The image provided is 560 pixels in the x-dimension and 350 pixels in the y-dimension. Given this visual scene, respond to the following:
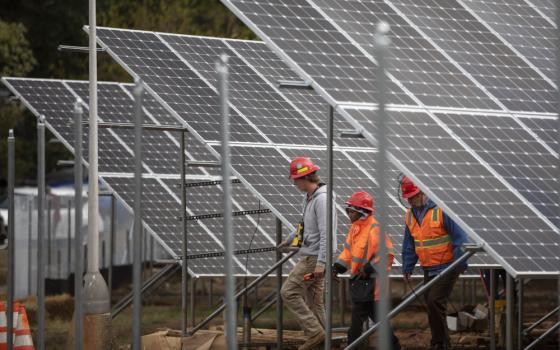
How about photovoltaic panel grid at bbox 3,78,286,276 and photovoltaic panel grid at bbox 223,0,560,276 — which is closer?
photovoltaic panel grid at bbox 223,0,560,276

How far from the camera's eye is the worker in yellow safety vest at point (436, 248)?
1355 centimetres

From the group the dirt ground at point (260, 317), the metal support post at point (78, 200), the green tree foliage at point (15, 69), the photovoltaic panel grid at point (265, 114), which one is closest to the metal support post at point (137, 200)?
the metal support post at point (78, 200)

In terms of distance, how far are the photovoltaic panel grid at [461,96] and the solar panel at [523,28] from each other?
0.02 m

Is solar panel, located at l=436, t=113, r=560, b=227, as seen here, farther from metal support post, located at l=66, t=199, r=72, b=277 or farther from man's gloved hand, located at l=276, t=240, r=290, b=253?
metal support post, located at l=66, t=199, r=72, b=277

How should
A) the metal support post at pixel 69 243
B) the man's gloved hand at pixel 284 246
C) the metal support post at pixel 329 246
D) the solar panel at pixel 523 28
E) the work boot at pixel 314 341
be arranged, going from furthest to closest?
the metal support post at pixel 69 243
the man's gloved hand at pixel 284 246
the work boot at pixel 314 341
the solar panel at pixel 523 28
the metal support post at pixel 329 246

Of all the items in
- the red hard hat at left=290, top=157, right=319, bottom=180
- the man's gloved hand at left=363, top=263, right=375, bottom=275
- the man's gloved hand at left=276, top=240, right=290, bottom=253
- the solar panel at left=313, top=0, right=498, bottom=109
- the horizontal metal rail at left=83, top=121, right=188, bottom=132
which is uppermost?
the solar panel at left=313, top=0, right=498, bottom=109

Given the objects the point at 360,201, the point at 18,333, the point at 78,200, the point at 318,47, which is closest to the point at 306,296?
the point at 360,201

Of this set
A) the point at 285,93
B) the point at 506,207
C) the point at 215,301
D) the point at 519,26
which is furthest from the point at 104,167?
the point at 506,207

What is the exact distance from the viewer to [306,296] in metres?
15.7

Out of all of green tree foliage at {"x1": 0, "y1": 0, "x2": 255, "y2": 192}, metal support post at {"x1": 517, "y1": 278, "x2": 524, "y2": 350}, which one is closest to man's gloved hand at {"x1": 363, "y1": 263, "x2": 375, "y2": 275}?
metal support post at {"x1": 517, "y1": 278, "x2": 524, "y2": 350}

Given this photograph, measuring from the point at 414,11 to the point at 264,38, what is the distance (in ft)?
5.59

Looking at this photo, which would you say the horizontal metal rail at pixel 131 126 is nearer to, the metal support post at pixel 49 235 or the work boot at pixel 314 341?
the work boot at pixel 314 341

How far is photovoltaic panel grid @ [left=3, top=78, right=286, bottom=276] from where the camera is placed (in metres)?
19.6

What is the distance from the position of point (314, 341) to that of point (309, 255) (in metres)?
0.87
